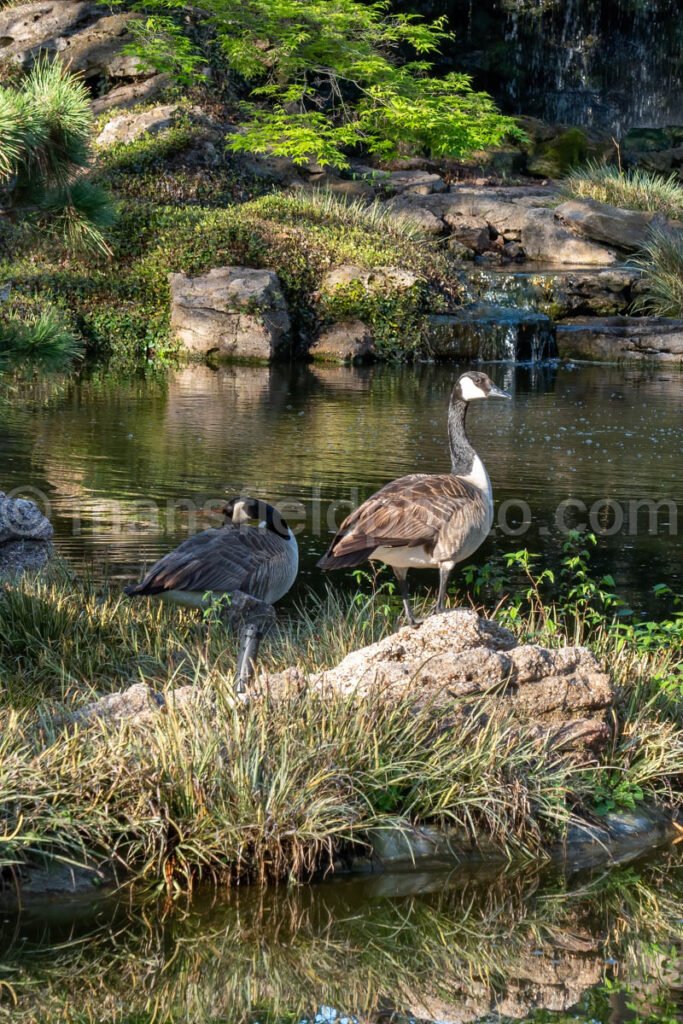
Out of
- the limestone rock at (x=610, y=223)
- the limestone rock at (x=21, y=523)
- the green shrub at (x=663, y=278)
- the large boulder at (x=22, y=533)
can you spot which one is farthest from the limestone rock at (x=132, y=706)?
the limestone rock at (x=610, y=223)

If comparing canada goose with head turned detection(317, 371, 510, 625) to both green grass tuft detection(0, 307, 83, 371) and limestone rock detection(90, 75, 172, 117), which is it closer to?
green grass tuft detection(0, 307, 83, 371)

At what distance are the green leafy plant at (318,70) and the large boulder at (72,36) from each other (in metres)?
0.77

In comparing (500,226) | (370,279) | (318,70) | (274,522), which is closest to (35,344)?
(274,522)

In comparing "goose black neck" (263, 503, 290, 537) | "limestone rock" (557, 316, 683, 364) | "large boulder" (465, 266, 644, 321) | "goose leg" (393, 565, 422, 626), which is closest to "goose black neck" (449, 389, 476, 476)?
"goose leg" (393, 565, 422, 626)

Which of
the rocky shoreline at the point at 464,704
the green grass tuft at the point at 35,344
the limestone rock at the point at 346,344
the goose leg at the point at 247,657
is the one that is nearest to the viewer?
the rocky shoreline at the point at 464,704

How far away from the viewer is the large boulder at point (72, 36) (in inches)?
1265

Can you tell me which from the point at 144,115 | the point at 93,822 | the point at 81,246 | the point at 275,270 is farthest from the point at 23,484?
the point at 144,115

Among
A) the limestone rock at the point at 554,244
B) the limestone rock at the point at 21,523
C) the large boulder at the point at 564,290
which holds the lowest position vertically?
the limestone rock at the point at 21,523

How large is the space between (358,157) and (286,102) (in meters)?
3.45

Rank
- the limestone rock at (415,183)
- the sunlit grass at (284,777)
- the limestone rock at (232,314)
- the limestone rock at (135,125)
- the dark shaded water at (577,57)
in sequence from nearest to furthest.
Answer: the sunlit grass at (284,777) < the limestone rock at (232,314) < the limestone rock at (135,125) < the limestone rock at (415,183) < the dark shaded water at (577,57)

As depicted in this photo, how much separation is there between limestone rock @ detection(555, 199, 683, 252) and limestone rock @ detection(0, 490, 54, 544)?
68.7ft

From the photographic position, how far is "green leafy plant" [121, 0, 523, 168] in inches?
1219

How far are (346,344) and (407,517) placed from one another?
56.7 feet

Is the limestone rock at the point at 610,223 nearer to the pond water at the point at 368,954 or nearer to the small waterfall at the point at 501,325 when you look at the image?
the small waterfall at the point at 501,325
